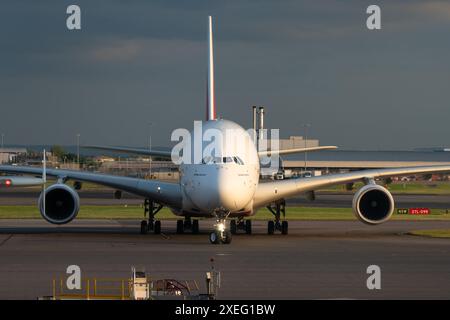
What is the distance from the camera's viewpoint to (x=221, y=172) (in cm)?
3522

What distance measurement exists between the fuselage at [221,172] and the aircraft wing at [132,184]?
170cm

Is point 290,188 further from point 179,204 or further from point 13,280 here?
point 13,280

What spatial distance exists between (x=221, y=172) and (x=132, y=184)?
23.0 ft

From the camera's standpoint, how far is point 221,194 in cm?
3522

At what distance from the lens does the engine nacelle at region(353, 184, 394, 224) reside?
134 ft

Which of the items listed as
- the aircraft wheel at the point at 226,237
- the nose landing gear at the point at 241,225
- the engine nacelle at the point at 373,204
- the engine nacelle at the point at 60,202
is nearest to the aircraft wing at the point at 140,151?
the engine nacelle at the point at 60,202

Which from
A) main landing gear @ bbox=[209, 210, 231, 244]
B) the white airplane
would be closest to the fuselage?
the white airplane

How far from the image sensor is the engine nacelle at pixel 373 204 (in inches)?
1604

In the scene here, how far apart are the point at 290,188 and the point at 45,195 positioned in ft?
32.1

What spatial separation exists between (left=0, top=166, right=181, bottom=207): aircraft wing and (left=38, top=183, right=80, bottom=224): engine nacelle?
4.87 ft

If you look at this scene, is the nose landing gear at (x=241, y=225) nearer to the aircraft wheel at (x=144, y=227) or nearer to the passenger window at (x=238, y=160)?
the aircraft wheel at (x=144, y=227)

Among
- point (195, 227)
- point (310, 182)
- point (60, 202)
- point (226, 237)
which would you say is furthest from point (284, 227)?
point (60, 202)
